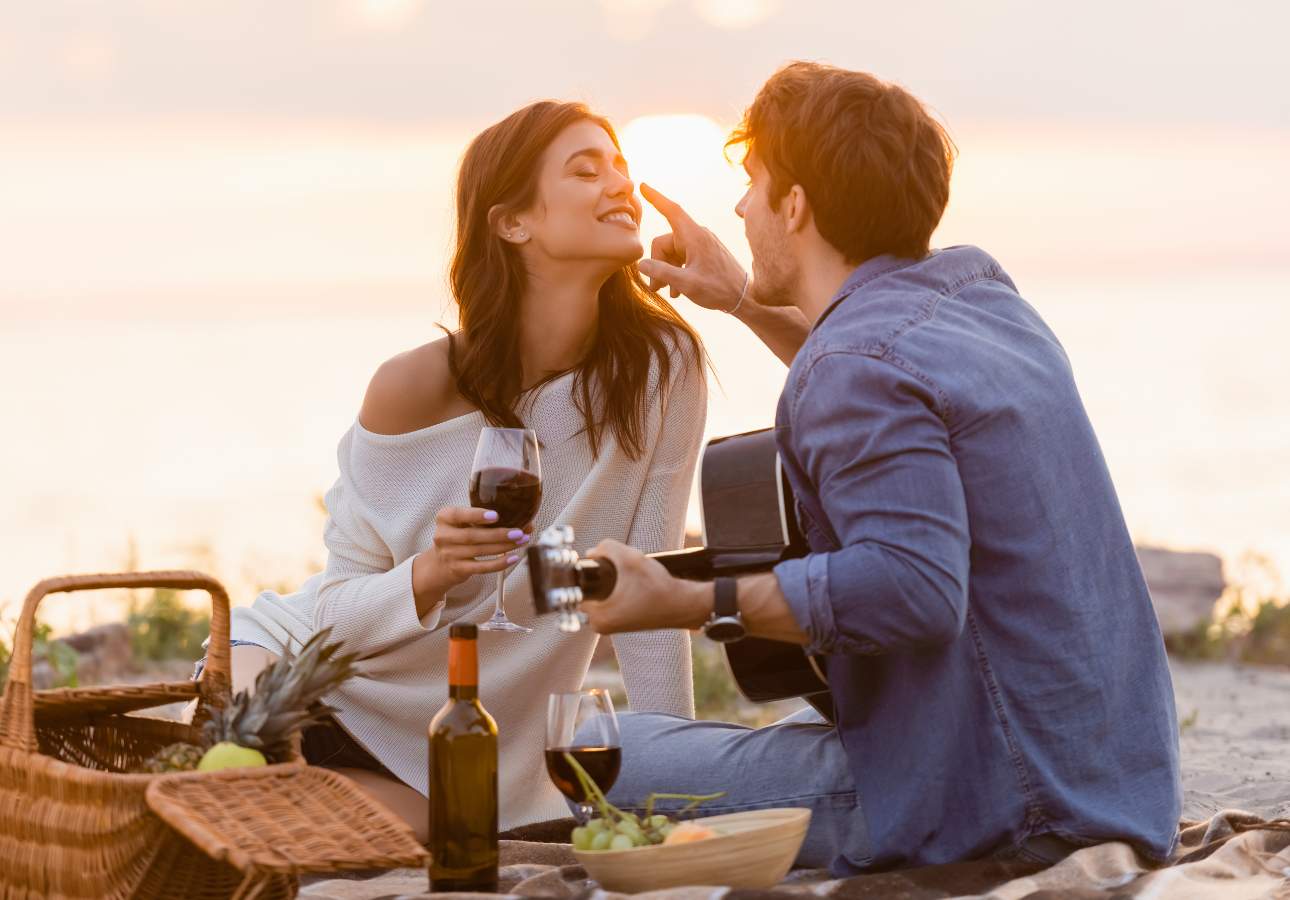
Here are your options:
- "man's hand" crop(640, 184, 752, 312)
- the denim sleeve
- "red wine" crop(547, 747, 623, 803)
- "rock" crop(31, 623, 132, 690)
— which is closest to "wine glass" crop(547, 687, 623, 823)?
"red wine" crop(547, 747, 623, 803)

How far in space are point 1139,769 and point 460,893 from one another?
1439mm

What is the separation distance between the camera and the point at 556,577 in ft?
10.1

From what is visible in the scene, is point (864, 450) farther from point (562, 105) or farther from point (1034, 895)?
point (562, 105)

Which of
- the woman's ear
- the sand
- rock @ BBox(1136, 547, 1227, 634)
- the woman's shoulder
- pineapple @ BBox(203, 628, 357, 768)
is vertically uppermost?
the woman's ear

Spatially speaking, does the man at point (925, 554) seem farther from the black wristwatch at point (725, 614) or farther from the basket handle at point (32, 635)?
the basket handle at point (32, 635)

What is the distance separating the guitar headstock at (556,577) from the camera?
307 cm

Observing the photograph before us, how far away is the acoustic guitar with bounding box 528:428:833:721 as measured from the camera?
3.72 m

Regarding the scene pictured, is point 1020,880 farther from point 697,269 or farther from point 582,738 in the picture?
point 697,269

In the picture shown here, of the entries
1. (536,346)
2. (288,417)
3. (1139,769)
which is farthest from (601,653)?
(288,417)

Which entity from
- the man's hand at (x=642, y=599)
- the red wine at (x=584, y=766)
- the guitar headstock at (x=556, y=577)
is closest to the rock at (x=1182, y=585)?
the red wine at (x=584, y=766)

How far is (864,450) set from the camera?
3066mm

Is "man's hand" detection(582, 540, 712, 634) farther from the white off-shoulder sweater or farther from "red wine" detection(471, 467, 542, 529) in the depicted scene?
the white off-shoulder sweater

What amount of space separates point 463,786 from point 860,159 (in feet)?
4.98

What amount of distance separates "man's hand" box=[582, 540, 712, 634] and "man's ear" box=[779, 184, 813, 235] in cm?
93
